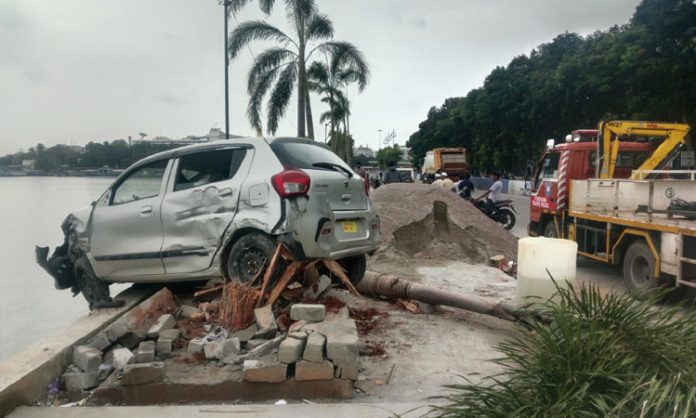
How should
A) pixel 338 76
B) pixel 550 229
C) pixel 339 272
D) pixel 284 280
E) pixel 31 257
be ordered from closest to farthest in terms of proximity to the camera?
pixel 284 280 → pixel 339 272 → pixel 31 257 → pixel 550 229 → pixel 338 76

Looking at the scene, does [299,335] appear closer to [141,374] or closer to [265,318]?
[265,318]

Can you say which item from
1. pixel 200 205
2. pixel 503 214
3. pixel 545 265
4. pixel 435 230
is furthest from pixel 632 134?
pixel 200 205

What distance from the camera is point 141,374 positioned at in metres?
4.04

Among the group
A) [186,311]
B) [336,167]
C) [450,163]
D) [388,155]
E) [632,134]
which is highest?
[388,155]

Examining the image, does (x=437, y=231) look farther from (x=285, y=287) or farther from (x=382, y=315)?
(x=285, y=287)

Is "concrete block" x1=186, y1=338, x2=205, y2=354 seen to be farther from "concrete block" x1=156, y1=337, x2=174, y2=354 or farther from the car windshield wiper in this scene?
the car windshield wiper

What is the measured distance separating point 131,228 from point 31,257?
20.5 feet

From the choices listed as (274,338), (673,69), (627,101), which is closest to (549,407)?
(274,338)

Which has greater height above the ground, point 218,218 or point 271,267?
point 218,218

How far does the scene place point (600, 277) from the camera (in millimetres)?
9711

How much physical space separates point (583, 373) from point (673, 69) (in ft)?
75.8

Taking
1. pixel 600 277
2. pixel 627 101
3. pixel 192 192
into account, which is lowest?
pixel 600 277

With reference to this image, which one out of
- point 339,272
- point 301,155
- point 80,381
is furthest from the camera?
point 339,272

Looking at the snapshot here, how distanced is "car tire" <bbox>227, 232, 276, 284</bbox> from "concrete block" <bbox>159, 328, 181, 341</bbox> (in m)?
0.79
